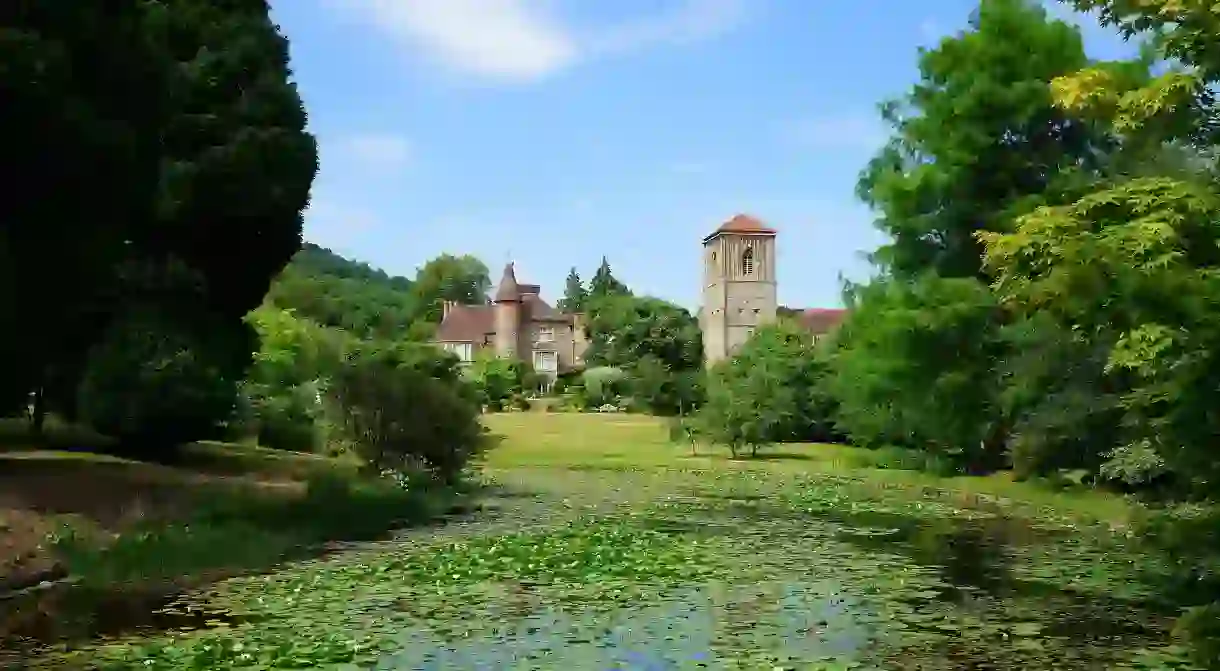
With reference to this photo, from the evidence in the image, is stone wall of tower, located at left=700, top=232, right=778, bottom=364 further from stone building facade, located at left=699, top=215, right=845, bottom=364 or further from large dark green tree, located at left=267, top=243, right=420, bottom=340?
large dark green tree, located at left=267, top=243, right=420, bottom=340

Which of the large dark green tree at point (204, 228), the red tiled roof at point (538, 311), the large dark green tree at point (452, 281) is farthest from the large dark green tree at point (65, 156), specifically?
the large dark green tree at point (452, 281)

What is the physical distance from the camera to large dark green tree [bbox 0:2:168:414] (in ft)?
42.9

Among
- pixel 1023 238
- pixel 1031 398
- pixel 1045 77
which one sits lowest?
pixel 1031 398

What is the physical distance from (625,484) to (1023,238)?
14.6 meters

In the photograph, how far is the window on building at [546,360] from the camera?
315ft

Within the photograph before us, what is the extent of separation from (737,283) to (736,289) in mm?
Answer: 444

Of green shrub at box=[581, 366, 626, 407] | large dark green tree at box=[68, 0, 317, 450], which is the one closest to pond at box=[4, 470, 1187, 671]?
large dark green tree at box=[68, 0, 317, 450]

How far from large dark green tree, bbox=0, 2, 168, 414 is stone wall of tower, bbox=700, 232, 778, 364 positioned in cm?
5889

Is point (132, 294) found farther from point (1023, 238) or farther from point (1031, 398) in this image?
point (1031, 398)

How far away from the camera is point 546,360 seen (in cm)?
9656

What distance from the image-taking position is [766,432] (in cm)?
4088

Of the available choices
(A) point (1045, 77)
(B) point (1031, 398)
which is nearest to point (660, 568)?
(B) point (1031, 398)

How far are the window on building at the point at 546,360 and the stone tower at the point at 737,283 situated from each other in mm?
21568

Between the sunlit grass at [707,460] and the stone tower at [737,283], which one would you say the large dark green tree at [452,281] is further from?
the sunlit grass at [707,460]
